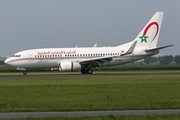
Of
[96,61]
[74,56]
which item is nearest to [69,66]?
[74,56]

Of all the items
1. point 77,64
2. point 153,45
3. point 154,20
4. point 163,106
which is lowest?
point 163,106

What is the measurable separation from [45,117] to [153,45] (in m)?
33.5

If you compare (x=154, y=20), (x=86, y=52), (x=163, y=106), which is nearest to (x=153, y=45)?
(x=154, y=20)

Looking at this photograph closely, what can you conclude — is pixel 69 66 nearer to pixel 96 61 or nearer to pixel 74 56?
pixel 74 56

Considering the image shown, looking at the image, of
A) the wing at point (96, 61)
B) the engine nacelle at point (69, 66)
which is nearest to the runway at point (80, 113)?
the wing at point (96, 61)

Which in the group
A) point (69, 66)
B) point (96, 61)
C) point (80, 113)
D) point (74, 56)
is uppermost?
point (74, 56)

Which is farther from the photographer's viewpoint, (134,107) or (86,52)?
(86,52)

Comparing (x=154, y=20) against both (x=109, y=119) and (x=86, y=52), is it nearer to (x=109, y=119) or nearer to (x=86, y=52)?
(x=86, y=52)

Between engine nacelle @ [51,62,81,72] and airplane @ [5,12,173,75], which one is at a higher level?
airplane @ [5,12,173,75]

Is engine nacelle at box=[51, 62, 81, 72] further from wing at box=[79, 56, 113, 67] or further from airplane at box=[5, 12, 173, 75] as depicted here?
airplane at box=[5, 12, 173, 75]

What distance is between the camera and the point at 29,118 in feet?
31.2

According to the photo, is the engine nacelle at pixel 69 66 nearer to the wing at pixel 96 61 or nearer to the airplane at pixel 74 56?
the wing at pixel 96 61

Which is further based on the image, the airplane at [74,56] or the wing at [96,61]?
the airplane at [74,56]

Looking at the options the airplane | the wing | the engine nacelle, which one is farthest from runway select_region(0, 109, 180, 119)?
the airplane
